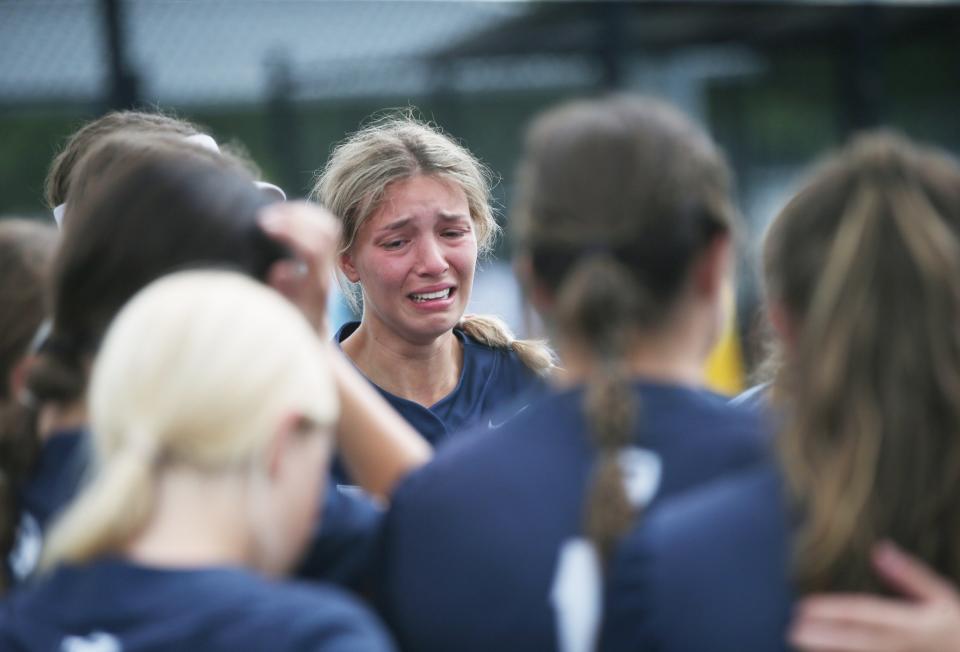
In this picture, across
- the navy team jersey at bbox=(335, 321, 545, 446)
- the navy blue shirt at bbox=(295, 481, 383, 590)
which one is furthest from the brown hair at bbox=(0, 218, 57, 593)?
the navy team jersey at bbox=(335, 321, 545, 446)

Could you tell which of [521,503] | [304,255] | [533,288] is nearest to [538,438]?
[521,503]

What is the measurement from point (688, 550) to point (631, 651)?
151mm

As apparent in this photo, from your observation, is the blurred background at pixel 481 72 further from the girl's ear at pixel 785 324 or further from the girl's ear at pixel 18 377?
the girl's ear at pixel 18 377

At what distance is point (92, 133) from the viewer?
2.77 metres

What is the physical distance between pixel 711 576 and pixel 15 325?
1.07 metres

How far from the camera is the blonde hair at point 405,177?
122 inches

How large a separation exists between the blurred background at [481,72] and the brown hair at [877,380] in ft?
12.6

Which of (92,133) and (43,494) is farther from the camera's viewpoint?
(92,133)

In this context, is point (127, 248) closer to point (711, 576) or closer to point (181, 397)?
point (181, 397)

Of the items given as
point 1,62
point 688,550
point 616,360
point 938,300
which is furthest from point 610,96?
point 1,62

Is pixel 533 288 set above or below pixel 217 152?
below

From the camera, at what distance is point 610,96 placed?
1.72 meters

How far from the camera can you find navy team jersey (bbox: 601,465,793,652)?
4.66ft

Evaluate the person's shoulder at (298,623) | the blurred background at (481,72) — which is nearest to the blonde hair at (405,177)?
the person's shoulder at (298,623)
